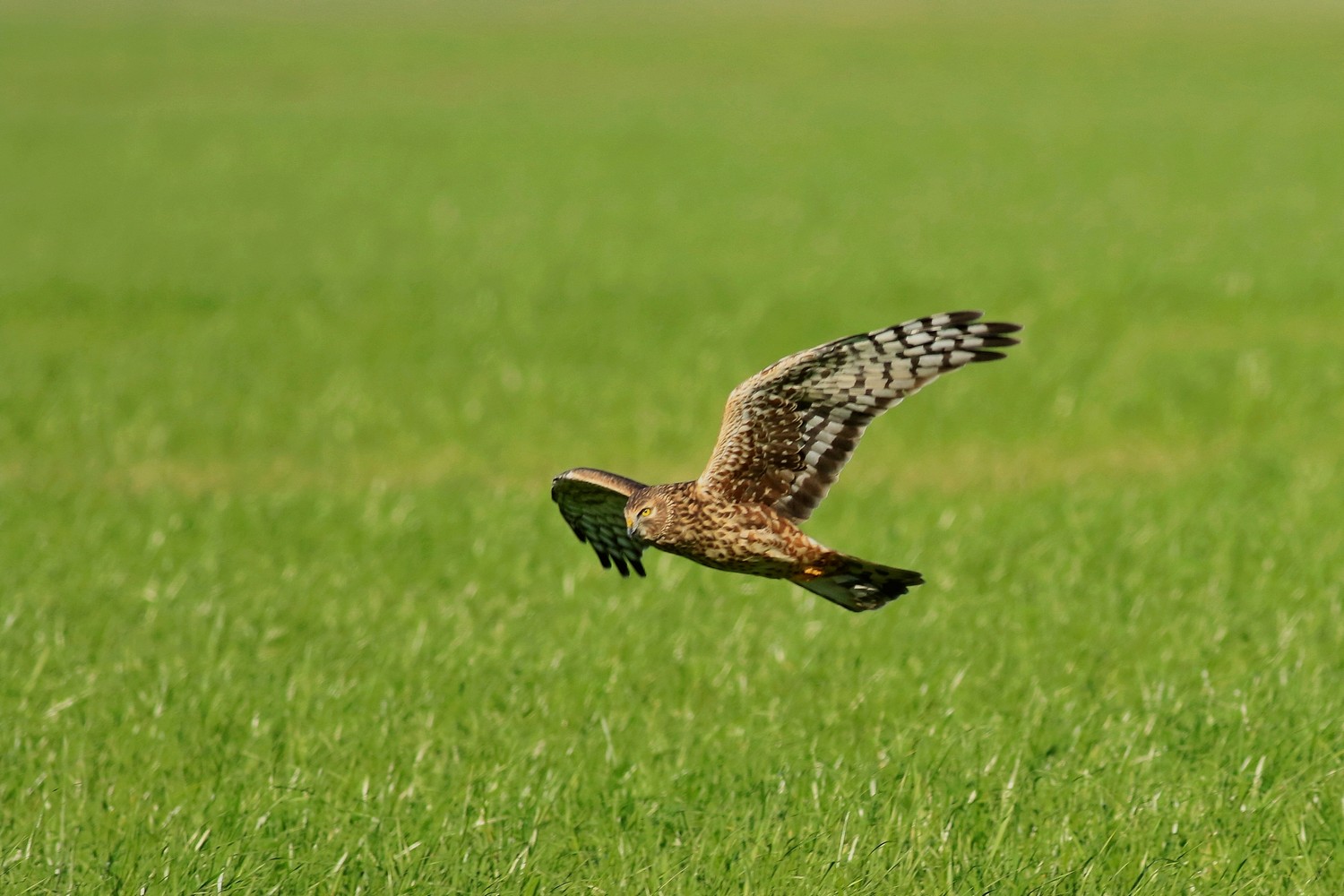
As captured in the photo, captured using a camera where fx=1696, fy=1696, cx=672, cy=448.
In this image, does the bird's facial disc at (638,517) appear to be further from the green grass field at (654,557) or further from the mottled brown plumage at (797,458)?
the green grass field at (654,557)

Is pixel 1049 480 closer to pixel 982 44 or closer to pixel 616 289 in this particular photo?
pixel 616 289

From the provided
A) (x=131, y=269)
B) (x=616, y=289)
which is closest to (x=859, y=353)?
(x=616, y=289)

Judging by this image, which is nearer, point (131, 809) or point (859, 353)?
point (859, 353)

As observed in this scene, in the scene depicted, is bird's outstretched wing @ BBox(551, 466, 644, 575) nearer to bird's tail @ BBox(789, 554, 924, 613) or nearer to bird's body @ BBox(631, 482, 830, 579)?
bird's body @ BBox(631, 482, 830, 579)

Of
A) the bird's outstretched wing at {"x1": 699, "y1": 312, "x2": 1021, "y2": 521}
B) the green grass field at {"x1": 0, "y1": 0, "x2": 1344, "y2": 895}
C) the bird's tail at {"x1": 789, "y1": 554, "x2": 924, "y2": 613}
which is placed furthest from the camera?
the green grass field at {"x1": 0, "y1": 0, "x2": 1344, "y2": 895}

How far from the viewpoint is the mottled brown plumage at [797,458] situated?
5977 mm

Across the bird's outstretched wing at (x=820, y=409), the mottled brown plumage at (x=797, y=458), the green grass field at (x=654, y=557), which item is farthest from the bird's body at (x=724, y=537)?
the green grass field at (x=654, y=557)

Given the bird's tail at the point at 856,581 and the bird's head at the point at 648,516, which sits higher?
the bird's head at the point at 648,516

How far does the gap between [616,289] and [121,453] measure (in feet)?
29.6

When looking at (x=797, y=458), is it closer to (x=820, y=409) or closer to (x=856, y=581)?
(x=820, y=409)

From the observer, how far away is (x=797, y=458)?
634cm

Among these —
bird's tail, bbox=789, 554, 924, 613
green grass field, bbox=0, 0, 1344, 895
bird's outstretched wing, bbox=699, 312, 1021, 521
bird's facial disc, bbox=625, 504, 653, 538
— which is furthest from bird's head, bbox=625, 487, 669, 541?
green grass field, bbox=0, 0, 1344, 895

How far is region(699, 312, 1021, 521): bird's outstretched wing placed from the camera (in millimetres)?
6203

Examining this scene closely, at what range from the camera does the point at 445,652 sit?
8.88 m
